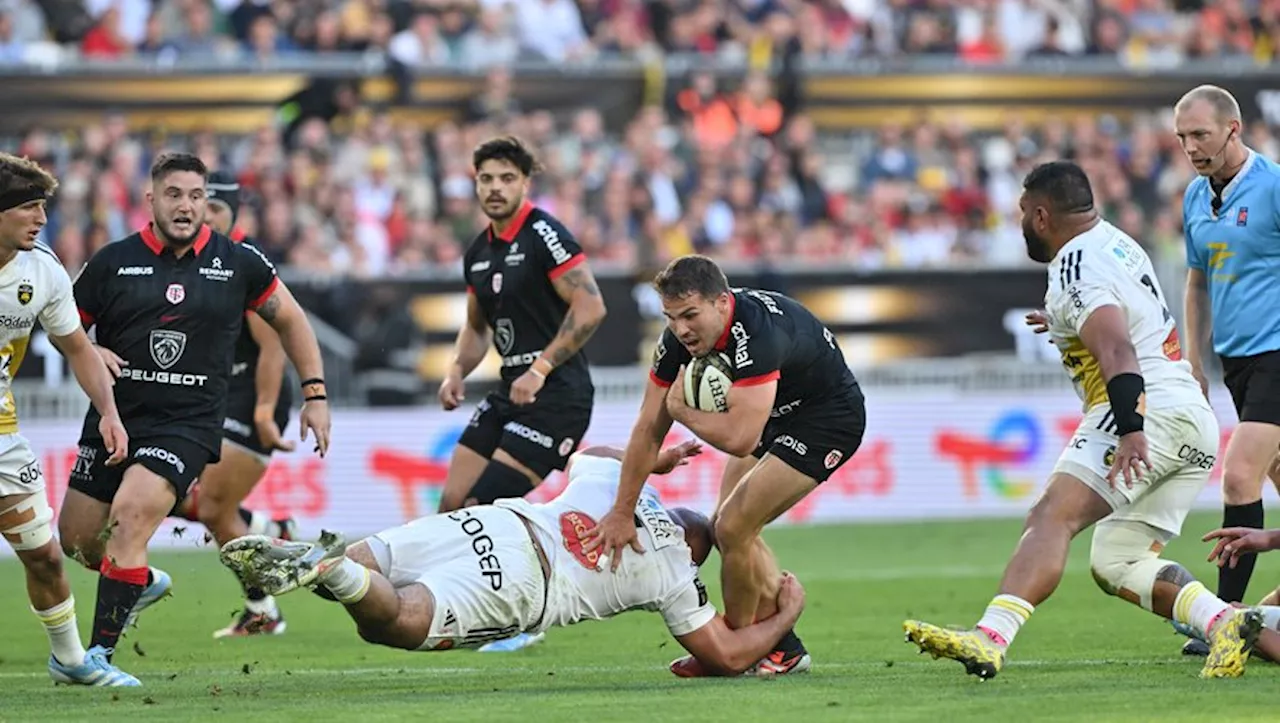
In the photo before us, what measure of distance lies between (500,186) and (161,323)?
2.40 m

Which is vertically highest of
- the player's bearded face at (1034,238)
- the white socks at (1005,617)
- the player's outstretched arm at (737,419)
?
the player's bearded face at (1034,238)

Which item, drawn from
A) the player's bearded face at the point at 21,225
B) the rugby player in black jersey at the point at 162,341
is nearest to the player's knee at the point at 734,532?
the rugby player in black jersey at the point at 162,341

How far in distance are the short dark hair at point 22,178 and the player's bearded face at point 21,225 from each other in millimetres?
81

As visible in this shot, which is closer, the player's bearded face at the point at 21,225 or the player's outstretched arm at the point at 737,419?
the player's outstretched arm at the point at 737,419

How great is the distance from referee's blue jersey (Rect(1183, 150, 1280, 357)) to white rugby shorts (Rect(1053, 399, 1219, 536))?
1.17 m

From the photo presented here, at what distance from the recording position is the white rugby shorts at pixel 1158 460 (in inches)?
348

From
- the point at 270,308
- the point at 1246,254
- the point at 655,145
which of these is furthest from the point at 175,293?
the point at 655,145

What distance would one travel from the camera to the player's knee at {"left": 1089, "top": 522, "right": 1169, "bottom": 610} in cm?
920

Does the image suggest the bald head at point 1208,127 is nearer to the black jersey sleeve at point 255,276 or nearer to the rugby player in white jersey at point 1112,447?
the rugby player in white jersey at point 1112,447

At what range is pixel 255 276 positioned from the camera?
33.9 ft

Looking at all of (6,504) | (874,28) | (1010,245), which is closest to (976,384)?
(1010,245)

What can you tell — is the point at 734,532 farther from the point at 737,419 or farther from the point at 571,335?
the point at 571,335

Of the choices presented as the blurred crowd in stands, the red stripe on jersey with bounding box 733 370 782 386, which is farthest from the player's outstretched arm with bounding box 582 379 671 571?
the blurred crowd in stands

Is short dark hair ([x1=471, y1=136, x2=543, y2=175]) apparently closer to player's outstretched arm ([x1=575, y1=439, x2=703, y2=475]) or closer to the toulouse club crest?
the toulouse club crest
